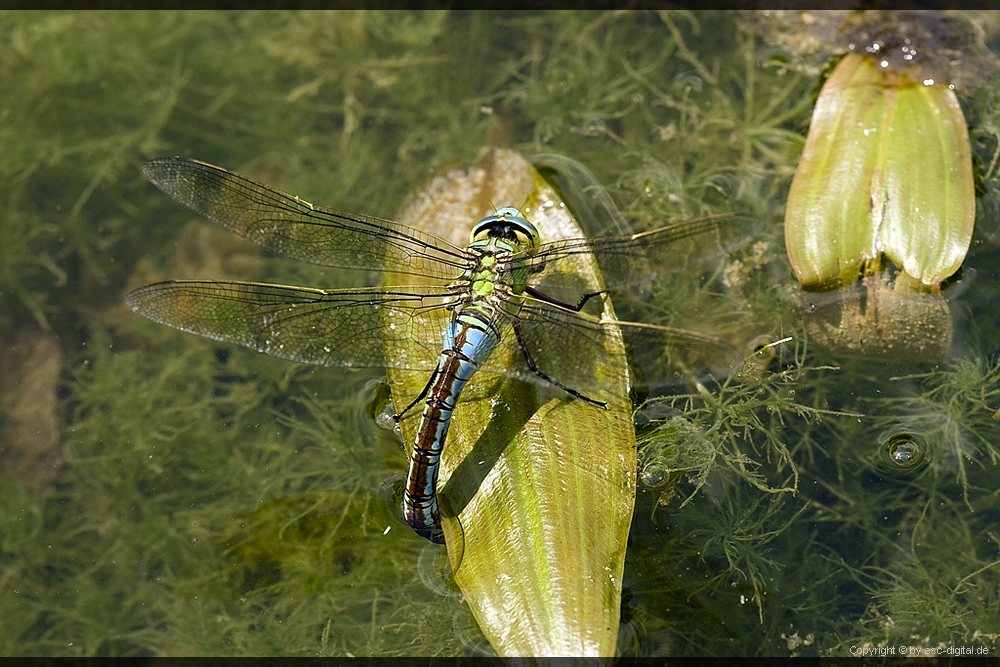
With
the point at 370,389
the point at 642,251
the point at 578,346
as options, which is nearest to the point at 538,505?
the point at 578,346

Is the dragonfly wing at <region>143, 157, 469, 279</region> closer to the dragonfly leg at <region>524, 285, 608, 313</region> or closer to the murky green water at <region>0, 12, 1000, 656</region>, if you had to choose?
the dragonfly leg at <region>524, 285, 608, 313</region>

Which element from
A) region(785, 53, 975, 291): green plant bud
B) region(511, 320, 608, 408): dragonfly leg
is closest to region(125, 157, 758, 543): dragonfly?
region(511, 320, 608, 408): dragonfly leg

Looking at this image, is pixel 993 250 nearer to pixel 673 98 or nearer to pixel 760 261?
pixel 760 261

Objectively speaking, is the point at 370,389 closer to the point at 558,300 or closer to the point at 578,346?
the point at 558,300

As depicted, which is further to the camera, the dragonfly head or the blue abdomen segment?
the dragonfly head

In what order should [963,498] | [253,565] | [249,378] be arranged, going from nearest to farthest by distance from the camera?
[963,498] < [253,565] < [249,378]

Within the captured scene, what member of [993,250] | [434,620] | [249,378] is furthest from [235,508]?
[993,250]

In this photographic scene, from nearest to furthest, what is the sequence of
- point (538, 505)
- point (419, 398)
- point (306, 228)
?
point (538, 505)
point (419, 398)
point (306, 228)
